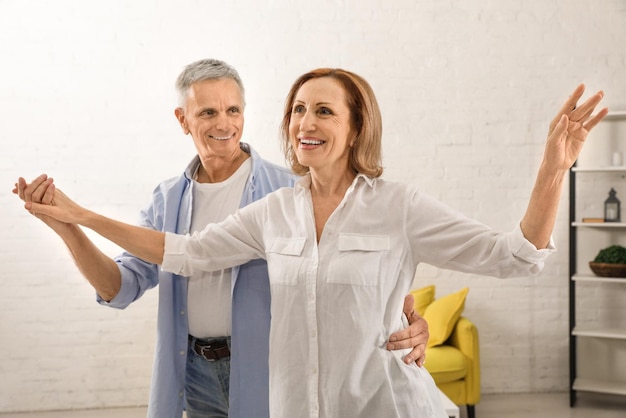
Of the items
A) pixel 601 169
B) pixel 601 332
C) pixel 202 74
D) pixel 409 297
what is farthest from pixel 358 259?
pixel 601 332

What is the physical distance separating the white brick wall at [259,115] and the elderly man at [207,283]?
11.6 feet

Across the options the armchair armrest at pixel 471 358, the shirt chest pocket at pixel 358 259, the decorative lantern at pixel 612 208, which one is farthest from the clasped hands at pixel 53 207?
the decorative lantern at pixel 612 208

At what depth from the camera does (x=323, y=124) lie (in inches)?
72.1

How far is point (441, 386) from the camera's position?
5.19 m

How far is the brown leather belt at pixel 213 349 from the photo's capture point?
2.19 m

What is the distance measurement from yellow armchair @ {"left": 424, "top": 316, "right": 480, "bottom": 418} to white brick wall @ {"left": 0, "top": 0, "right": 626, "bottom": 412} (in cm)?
76

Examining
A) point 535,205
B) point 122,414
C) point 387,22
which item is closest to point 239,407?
point 535,205

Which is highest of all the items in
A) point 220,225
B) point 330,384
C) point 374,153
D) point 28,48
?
point 28,48

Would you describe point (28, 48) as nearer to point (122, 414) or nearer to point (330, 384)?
point (122, 414)

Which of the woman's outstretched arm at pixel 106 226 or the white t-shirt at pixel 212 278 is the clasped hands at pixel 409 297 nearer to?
the woman's outstretched arm at pixel 106 226

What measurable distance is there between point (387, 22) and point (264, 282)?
4.14 meters

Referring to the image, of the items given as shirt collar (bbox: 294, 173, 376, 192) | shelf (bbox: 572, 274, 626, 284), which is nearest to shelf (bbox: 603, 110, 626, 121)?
shelf (bbox: 572, 274, 626, 284)

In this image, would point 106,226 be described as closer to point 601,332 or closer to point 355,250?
point 355,250

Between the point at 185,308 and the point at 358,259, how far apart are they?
27.5 inches
